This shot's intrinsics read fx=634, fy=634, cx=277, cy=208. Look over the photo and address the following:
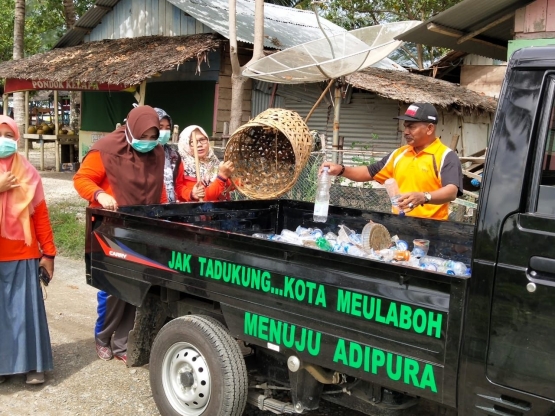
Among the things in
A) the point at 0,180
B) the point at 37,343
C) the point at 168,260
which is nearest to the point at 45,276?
→ the point at 37,343

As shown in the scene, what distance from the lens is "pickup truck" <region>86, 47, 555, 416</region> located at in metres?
2.40

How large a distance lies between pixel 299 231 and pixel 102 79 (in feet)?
29.4

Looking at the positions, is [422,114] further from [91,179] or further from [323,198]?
[91,179]

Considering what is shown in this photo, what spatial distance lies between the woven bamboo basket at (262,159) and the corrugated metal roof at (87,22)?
11817 mm

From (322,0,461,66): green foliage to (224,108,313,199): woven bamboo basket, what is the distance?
16835 mm

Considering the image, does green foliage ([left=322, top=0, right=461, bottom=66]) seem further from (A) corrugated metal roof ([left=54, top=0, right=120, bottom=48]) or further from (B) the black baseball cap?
(B) the black baseball cap

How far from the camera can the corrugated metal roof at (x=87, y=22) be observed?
15.7 meters

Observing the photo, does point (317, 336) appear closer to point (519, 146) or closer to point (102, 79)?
point (519, 146)

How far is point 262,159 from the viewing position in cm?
539

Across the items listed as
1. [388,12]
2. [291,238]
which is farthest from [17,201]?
[388,12]

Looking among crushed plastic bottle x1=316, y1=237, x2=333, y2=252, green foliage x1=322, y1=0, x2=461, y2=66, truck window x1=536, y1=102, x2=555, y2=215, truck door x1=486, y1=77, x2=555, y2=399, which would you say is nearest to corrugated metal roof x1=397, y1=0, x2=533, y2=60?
crushed plastic bottle x1=316, y1=237, x2=333, y2=252

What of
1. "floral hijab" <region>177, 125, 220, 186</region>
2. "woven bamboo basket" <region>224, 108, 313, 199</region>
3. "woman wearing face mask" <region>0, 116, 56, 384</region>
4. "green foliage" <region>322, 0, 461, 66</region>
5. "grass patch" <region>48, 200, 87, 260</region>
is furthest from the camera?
"green foliage" <region>322, 0, 461, 66</region>

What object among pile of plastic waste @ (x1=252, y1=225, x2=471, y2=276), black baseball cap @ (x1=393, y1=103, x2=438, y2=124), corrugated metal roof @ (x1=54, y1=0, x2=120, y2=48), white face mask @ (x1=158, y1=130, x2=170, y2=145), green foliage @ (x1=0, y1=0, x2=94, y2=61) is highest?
green foliage @ (x1=0, y1=0, x2=94, y2=61)

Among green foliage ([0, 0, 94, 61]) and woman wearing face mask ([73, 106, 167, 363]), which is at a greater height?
green foliage ([0, 0, 94, 61])
